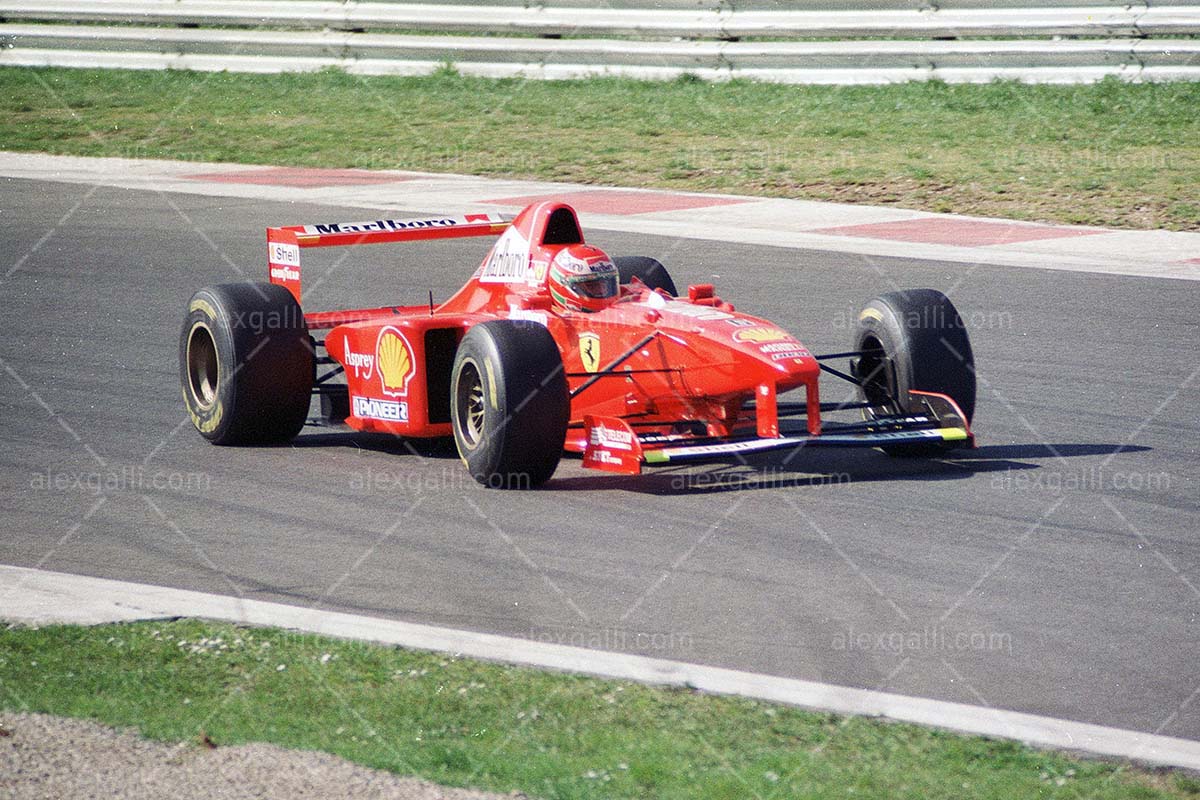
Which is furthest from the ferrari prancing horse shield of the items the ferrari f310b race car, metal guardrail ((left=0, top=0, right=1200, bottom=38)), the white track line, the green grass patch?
metal guardrail ((left=0, top=0, right=1200, bottom=38))

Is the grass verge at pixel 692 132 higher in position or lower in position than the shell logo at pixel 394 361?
higher

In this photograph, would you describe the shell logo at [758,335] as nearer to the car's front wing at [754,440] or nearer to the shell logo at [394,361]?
the car's front wing at [754,440]

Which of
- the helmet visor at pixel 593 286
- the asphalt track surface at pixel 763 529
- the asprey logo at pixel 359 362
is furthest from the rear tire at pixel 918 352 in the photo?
the asprey logo at pixel 359 362

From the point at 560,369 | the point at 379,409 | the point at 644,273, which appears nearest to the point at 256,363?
the point at 379,409

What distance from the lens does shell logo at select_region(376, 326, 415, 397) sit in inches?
328

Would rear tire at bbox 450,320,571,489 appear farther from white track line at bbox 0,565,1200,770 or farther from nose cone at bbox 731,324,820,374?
white track line at bbox 0,565,1200,770

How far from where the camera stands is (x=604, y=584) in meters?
6.35

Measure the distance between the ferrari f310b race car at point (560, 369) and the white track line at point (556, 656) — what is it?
1739mm

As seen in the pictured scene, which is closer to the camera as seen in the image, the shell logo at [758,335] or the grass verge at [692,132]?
the shell logo at [758,335]

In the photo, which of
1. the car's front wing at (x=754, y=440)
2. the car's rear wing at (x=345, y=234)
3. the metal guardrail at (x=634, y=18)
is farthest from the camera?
the metal guardrail at (x=634, y=18)

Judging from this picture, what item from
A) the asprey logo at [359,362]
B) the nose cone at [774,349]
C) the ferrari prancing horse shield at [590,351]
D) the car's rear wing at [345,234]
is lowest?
the asprey logo at [359,362]

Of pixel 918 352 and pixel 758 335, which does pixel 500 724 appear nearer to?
pixel 758 335

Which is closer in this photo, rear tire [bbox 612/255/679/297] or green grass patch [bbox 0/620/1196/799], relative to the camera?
green grass patch [bbox 0/620/1196/799]

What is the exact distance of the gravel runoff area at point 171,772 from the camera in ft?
14.7
